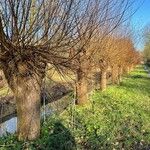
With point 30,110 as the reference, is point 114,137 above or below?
below

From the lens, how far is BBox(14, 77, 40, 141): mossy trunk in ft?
35.7

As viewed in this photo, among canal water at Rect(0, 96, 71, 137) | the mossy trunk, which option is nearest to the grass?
the mossy trunk

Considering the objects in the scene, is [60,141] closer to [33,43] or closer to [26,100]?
[26,100]

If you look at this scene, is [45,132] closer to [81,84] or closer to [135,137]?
[135,137]

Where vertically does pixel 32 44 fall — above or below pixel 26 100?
above

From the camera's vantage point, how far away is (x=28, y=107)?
11.0 metres

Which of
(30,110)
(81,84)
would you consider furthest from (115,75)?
(30,110)

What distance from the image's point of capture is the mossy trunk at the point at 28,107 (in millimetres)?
10875

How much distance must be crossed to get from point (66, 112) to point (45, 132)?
203 inches

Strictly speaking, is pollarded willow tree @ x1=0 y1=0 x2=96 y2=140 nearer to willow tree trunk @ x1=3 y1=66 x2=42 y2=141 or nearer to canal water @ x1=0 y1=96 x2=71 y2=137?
willow tree trunk @ x1=3 y1=66 x2=42 y2=141

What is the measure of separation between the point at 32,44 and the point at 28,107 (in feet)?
5.82

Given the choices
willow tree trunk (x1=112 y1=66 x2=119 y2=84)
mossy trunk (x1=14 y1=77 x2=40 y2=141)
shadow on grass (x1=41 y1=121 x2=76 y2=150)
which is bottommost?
willow tree trunk (x1=112 y1=66 x2=119 y2=84)

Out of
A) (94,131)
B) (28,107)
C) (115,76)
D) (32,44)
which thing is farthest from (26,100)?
(115,76)

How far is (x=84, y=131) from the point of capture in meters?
13.2
